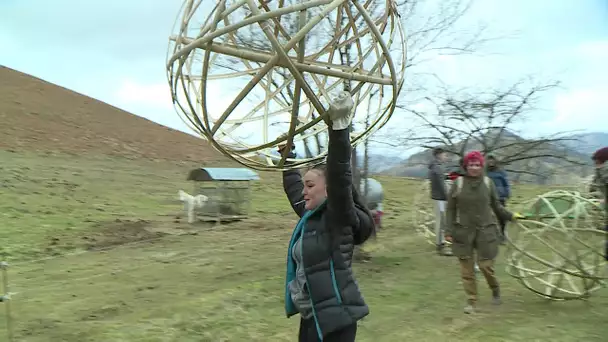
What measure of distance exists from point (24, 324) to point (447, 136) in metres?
6.91

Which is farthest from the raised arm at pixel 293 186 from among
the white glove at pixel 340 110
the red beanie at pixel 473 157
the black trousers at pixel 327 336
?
the red beanie at pixel 473 157

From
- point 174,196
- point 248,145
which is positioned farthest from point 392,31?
point 174,196

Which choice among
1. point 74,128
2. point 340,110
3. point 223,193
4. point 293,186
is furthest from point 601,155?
point 74,128

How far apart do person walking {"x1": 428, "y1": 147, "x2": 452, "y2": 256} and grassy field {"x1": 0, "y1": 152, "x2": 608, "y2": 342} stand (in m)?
0.31

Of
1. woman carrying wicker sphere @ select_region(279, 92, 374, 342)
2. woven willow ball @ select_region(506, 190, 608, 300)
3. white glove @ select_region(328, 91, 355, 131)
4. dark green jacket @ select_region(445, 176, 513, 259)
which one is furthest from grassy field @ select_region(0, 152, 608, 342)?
white glove @ select_region(328, 91, 355, 131)

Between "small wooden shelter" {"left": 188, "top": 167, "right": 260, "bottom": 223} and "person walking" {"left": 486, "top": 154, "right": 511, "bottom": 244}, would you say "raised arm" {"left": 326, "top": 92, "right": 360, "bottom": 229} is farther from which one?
"small wooden shelter" {"left": 188, "top": 167, "right": 260, "bottom": 223}

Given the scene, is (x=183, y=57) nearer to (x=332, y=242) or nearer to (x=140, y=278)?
(x=332, y=242)

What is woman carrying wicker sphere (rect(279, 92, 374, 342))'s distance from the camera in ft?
9.36

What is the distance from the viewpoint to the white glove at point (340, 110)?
2.57 metres

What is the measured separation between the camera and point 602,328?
5.64 m

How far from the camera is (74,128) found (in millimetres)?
33219

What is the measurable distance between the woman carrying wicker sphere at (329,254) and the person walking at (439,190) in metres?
6.65

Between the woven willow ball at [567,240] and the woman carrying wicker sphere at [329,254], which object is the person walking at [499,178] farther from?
the woman carrying wicker sphere at [329,254]

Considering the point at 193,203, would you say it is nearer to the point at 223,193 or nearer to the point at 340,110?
the point at 223,193
